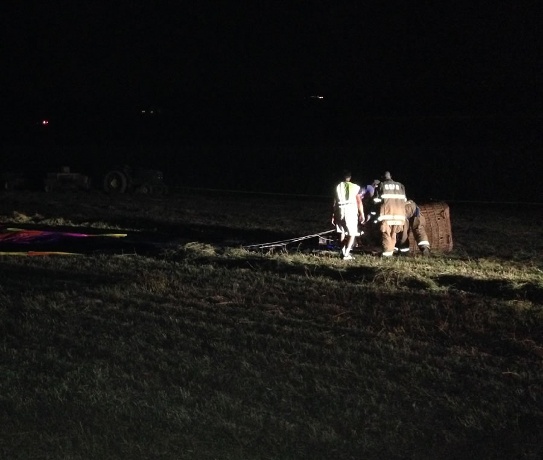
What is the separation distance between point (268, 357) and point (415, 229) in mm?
7123

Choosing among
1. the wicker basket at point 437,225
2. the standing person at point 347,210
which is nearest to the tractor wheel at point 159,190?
the wicker basket at point 437,225

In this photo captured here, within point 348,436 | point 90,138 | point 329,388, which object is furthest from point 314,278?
point 90,138

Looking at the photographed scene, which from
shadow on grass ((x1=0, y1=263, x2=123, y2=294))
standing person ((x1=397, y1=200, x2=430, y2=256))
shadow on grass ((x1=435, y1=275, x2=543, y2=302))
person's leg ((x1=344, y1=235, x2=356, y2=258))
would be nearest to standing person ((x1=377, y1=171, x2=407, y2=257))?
standing person ((x1=397, y1=200, x2=430, y2=256))

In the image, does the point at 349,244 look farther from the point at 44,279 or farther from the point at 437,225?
the point at 44,279

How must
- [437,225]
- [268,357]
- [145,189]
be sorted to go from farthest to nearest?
[145,189], [437,225], [268,357]

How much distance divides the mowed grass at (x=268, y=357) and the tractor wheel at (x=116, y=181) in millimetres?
16837

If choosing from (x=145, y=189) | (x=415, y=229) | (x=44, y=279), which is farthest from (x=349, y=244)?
(x=145, y=189)

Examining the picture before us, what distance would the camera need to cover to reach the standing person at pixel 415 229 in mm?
12992

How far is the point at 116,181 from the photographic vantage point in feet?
95.8

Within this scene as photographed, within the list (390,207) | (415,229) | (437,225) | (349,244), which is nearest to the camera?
(390,207)

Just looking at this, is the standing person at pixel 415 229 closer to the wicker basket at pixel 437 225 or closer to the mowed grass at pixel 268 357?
the wicker basket at pixel 437 225

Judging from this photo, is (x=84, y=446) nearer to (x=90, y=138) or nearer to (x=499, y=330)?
(x=499, y=330)

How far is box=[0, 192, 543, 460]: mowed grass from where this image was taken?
4730mm

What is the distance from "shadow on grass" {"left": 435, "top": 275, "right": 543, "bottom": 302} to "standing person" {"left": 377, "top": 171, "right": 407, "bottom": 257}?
6.22ft
